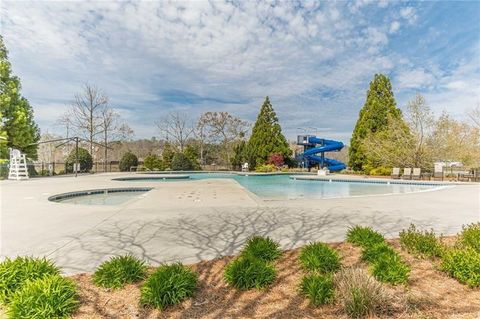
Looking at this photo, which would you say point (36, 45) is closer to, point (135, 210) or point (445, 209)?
point (135, 210)

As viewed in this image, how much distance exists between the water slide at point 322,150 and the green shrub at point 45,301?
31.1 m

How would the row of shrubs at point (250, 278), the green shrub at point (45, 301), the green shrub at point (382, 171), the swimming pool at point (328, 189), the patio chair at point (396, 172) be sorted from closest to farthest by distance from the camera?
the green shrub at point (45, 301)
the row of shrubs at point (250, 278)
the swimming pool at point (328, 189)
the patio chair at point (396, 172)
the green shrub at point (382, 171)

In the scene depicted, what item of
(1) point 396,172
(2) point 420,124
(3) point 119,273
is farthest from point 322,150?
(3) point 119,273

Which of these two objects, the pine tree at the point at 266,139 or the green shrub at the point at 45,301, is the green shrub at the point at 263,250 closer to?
the green shrub at the point at 45,301

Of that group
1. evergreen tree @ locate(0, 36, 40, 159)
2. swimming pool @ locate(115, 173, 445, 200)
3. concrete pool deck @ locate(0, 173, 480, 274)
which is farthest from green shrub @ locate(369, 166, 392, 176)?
evergreen tree @ locate(0, 36, 40, 159)

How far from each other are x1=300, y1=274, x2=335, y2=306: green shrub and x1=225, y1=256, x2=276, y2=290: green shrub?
1.20 ft

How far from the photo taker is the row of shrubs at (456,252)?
2.86 metres

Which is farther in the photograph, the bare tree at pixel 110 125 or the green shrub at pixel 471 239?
the bare tree at pixel 110 125

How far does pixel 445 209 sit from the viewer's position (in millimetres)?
7016

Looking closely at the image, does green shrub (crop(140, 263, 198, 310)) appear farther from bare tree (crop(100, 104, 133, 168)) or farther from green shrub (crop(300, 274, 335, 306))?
bare tree (crop(100, 104, 133, 168))

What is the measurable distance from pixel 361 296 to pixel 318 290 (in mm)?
356

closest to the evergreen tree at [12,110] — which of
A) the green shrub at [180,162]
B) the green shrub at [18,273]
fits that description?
the green shrub at [180,162]

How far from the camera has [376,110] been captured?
24.7 m

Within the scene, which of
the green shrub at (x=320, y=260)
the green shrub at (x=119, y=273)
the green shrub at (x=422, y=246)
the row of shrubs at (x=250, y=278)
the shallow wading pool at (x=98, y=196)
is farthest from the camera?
the shallow wading pool at (x=98, y=196)
